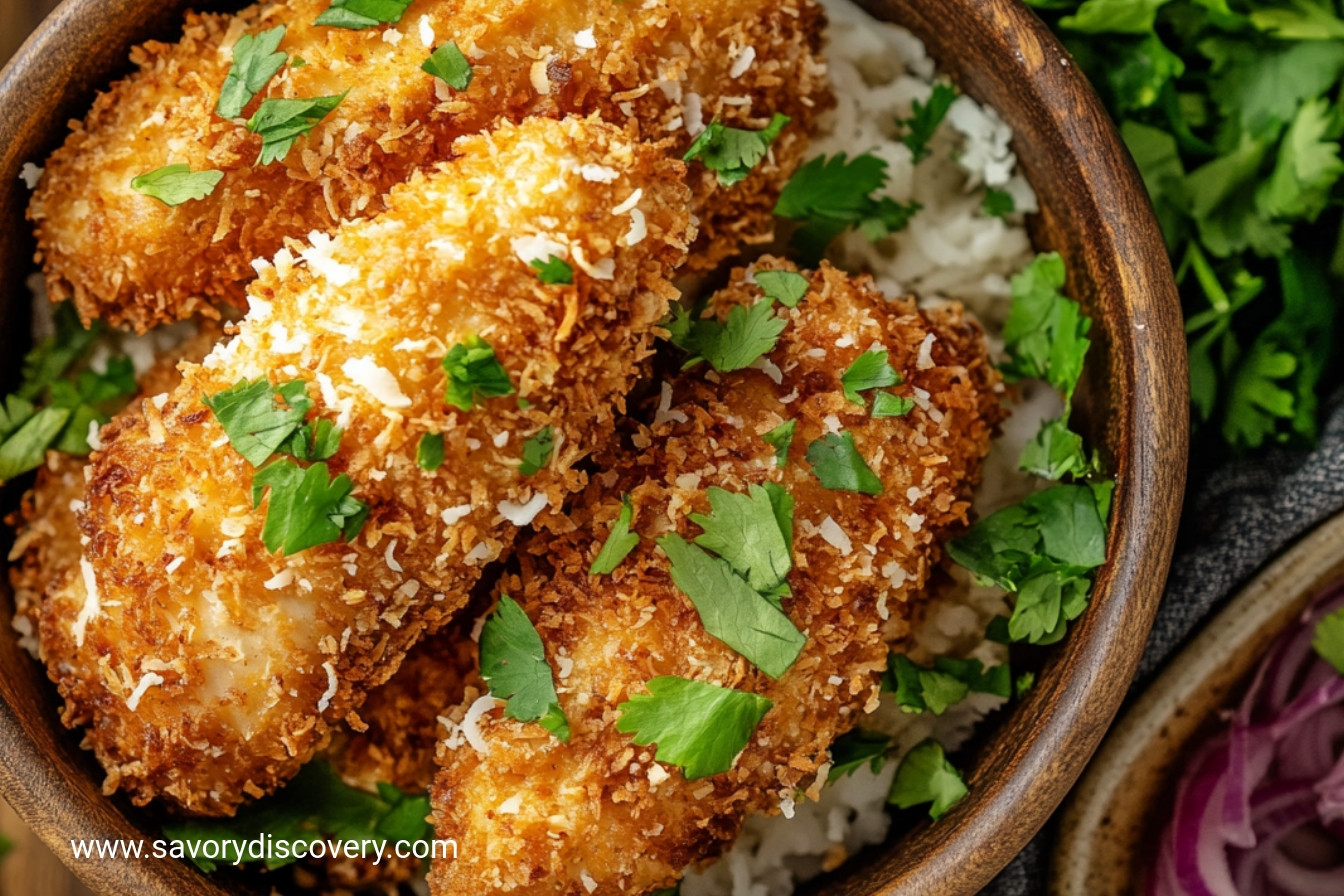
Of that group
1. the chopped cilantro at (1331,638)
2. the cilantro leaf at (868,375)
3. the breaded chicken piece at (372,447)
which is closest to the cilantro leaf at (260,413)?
the breaded chicken piece at (372,447)

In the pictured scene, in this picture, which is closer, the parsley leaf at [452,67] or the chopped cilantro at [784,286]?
the parsley leaf at [452,67]

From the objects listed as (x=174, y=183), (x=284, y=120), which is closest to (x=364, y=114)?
(x=284, y=120)

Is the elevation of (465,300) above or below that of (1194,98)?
above

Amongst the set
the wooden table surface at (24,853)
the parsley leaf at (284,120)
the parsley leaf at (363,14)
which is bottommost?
the wooden table surface at (24,853)

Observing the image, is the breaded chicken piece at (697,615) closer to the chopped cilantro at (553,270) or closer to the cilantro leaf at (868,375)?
the cilantro leaf at (868,375)

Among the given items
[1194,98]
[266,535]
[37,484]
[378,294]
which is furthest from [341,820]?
[1194,98]

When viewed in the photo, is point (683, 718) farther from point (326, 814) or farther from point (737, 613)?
point (326, 814)

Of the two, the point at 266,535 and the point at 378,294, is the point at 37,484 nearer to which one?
the point at 266,535

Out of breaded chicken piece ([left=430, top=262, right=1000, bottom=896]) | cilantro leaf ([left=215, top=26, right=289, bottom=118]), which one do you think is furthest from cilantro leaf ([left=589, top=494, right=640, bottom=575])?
cilantro leaf ([left=215, top=26, right=289, bottom=118])
